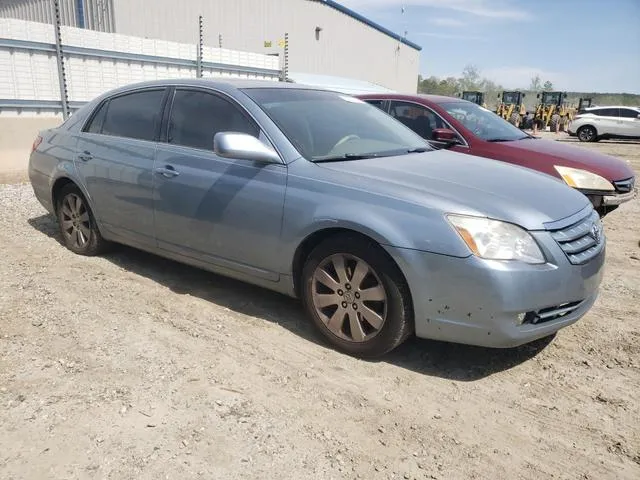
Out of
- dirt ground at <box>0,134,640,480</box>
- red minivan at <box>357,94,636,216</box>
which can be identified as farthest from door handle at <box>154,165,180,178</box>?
red minivan at <box>357,94,636,216</box>

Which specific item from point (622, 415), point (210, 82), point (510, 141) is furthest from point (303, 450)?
point (510, 141)

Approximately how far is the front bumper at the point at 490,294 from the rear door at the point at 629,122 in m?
25.6

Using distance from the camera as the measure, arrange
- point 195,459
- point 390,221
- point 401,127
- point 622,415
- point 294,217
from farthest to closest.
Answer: point 401,127 → point 294,217 → point 390,221 → point 622,415 → point 195,459

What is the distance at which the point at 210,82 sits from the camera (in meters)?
4.14

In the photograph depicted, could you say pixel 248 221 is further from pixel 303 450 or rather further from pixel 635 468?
pixel 635 468

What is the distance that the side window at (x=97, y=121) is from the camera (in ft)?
16.0

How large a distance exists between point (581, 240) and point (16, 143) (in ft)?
31.0

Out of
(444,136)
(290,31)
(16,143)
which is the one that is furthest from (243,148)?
(290,31)

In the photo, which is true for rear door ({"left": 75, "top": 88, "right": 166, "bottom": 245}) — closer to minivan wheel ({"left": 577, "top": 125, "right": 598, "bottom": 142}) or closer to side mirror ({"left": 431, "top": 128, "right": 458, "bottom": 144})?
side mirror ({"left": 431, "top": 128, "right": 458, "bottom": 144})

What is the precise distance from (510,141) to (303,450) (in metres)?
5.21

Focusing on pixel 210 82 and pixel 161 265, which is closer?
pixel 210 82

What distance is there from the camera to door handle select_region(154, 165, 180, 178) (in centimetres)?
404

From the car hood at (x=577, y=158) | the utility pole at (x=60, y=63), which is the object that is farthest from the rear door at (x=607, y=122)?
the utility pole at (x=60, y=63)

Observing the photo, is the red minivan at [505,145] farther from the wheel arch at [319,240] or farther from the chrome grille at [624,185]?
the wheel arch at [319,240]
